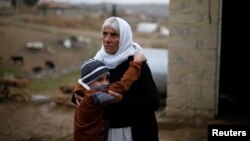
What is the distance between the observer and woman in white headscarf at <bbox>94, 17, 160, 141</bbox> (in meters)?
2.55

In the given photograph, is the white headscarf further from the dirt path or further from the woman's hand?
the dirt path

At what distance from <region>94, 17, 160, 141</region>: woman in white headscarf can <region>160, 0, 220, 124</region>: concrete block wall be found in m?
3.31

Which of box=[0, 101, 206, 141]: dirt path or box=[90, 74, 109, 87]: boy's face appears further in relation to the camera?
box=[0, 101, 206, 141]: dirt path

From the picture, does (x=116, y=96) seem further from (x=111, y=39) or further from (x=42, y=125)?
(x=42, y=125)

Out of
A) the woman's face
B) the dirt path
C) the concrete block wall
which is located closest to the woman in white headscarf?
the woman's face

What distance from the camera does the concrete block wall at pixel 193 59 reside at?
5.71 meters

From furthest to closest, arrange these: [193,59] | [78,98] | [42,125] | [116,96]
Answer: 1. [42,125]
2. [193,59]
3. [78,98]
4. [116,96]

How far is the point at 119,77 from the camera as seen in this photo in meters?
2.55

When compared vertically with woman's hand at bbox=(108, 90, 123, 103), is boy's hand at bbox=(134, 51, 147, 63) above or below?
Answer: above

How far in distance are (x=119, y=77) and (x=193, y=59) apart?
3.46 m

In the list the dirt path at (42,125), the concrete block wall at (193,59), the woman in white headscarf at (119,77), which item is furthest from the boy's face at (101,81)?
the concrete block wall at (193,59)

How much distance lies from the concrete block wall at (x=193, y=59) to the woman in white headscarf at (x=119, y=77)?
3308 millimetres

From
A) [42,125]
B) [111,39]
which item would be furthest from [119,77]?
[42,125]

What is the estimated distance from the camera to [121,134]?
2.64 m
